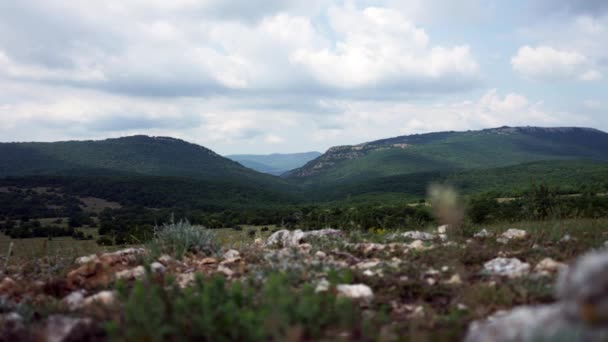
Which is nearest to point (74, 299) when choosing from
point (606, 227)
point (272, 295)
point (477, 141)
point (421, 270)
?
point (272, 295)

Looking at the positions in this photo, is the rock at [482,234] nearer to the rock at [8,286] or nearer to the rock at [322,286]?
the rock at [322,286]

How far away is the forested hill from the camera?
8969cm

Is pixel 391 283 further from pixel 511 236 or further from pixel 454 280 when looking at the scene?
pixel 511 236

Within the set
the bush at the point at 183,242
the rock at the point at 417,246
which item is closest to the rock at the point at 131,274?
the bush at the point at 183,242

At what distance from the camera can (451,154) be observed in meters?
137

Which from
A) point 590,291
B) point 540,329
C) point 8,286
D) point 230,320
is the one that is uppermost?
point 590,291

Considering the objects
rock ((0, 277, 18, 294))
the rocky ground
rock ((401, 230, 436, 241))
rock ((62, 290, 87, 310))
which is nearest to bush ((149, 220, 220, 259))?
the rocky ground

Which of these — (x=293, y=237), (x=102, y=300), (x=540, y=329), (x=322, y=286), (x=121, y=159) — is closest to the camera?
(x=540, y=329)

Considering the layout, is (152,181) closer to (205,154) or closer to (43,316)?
(205,154)

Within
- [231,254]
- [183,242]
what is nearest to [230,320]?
[231,254]

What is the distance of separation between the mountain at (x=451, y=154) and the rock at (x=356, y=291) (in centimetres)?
9541

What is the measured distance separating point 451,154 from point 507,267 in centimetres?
13819

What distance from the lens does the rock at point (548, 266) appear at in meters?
5.04

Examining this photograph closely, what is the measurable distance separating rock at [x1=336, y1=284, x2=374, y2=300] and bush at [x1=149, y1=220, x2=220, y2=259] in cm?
337
